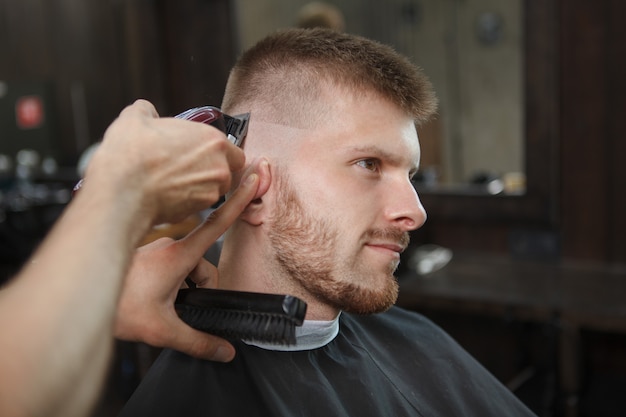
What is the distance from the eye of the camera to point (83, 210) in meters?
0.67

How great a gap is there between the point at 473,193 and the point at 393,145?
7.45 feet

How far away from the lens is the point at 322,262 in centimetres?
119

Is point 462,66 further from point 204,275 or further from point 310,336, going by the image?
point 204,275

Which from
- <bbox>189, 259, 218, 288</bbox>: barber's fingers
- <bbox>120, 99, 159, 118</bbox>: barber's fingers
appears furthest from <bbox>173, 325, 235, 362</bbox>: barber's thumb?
<bbox>120, 99, 159, 118</bbox>: barber's fingers

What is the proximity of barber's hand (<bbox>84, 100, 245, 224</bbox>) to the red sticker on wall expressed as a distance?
215 inches

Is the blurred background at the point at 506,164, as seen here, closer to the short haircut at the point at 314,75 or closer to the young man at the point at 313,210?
the short haircut at the point at 314,75

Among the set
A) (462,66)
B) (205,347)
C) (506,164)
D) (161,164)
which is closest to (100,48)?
(462,66)

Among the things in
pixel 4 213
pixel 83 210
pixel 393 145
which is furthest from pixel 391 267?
pixel 4 213

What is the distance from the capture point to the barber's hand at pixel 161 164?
0.73 metres

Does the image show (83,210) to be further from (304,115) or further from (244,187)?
(304,115)

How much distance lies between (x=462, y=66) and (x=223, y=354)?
11.3ft

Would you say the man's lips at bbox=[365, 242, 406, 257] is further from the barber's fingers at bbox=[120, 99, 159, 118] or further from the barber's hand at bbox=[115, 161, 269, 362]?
the barber's fingers at bbox=[120, 99, 159, 118]

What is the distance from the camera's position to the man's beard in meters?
1.19

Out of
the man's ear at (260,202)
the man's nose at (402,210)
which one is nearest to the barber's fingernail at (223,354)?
the man's ear at (260,202)
